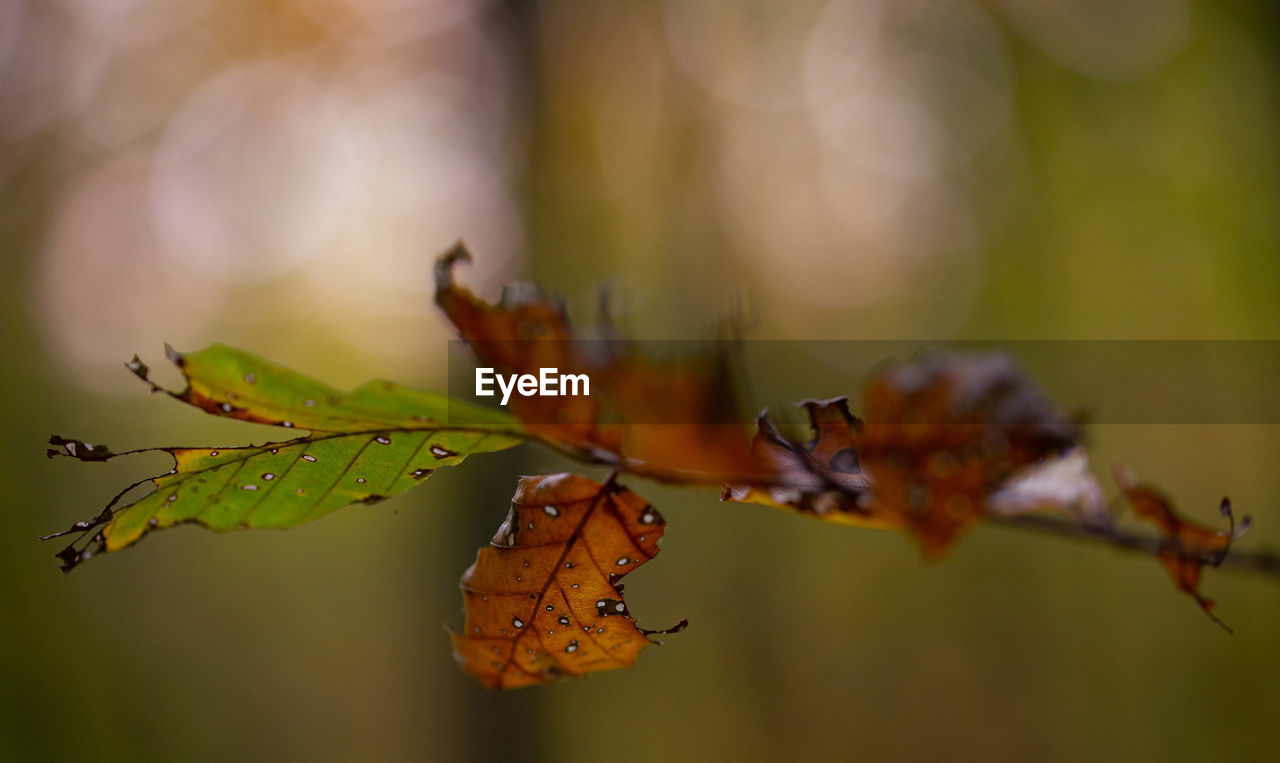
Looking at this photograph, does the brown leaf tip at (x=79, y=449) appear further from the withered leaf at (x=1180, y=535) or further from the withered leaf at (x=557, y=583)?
the withered leaf at (x=1180, y=535)

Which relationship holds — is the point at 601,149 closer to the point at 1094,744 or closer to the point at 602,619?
the point at 602,619

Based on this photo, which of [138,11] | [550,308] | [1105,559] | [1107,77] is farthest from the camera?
[1105,559]

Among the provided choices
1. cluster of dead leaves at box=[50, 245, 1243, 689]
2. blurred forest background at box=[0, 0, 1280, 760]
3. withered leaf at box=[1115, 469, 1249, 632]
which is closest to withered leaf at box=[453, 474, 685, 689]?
cluster of dead leaves at box=[50, 245, 1243, 689]

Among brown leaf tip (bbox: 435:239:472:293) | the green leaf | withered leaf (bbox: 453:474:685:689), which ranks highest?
brown leaf tip (bbox: 435:239:472:293)

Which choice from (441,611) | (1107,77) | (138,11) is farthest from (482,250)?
(1107,77)

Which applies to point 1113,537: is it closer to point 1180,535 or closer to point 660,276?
point 1180,535
